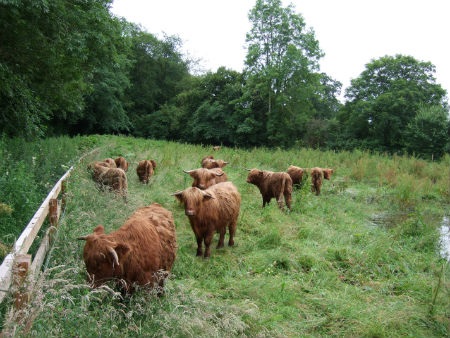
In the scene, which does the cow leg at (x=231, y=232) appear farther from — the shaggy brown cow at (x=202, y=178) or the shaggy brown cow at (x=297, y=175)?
the shaggy brown cow at (x=297, y=175)

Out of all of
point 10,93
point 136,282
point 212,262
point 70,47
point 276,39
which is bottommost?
point 212,262

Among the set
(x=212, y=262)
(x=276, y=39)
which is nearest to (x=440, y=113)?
(x=276, y=39)

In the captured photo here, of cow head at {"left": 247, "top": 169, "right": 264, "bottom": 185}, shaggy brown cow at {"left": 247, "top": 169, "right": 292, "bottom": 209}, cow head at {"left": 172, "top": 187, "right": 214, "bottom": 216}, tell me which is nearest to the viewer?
cow head at {"left": 172, "top": 187, "right": 214, "bottom": 216}

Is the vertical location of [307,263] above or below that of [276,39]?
below

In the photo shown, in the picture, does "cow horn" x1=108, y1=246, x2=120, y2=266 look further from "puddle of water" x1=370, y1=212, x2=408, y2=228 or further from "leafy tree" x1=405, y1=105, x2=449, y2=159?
"leafy tree" x1=405, y1=105, x2=449, y2=159

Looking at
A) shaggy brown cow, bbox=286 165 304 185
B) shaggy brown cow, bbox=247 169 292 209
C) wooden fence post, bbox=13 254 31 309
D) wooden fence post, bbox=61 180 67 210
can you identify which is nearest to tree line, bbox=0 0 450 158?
wooden fence post, bbox=61 180 67 210

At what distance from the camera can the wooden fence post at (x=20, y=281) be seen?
7.92ft

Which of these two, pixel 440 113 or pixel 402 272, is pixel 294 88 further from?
pixel 402 272

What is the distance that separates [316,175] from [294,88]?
21950 mm

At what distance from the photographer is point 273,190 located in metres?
9.83

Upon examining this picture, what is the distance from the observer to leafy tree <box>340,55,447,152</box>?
31.3m

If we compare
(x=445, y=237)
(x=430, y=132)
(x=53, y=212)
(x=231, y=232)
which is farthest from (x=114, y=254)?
(x=430, y=132)

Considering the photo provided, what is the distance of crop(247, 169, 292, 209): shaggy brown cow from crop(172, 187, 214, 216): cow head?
13.1ft

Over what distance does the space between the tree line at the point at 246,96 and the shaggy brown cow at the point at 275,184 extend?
617 cm
